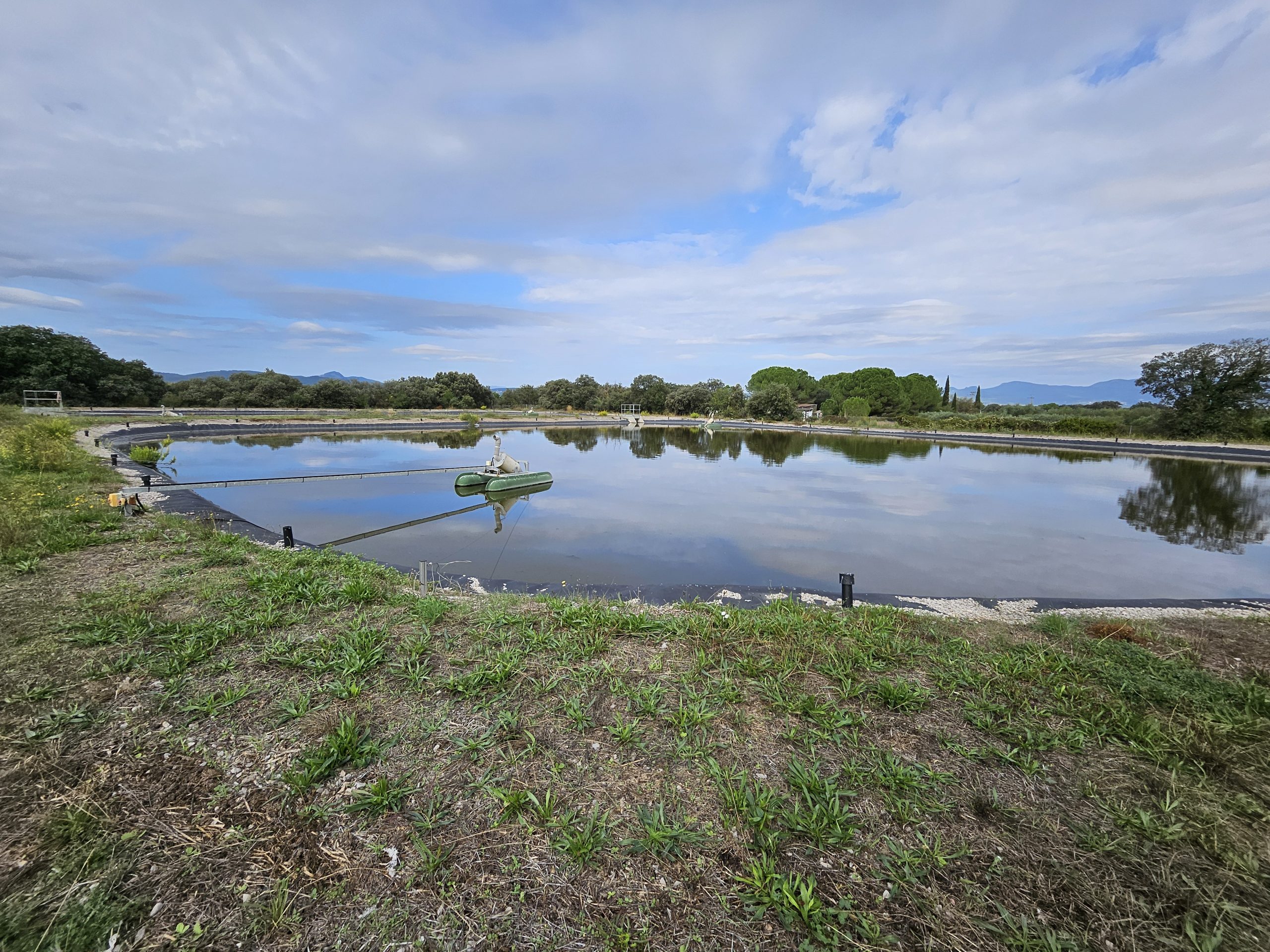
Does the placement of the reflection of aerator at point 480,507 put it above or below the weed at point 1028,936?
below

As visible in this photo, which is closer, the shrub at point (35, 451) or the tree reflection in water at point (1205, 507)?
the shrub at point (35, 451)

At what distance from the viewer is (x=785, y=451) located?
29297mm

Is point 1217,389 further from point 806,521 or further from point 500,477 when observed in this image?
point 500,477

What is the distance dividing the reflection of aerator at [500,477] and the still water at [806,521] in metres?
0.55

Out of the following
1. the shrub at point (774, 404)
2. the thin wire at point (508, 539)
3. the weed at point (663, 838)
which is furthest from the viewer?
the shrub at point (774, 404)

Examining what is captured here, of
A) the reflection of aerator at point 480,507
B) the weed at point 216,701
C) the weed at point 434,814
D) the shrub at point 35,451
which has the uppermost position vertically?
the shrub at point 35,451

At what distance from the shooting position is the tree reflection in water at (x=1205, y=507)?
11.9m

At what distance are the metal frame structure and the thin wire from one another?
99.7 ft

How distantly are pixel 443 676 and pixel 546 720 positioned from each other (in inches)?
34.5

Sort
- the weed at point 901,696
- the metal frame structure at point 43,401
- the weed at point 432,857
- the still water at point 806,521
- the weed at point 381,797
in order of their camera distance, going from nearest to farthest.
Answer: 1. the weed at point 432,857
2. the weed at point 381,797
3. the weed at point 901,696
4. the still water at point 806,521
5. the metal frame structure at point 43,401

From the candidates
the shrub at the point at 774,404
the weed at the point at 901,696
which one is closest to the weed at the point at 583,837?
the weed at the point at 901,696

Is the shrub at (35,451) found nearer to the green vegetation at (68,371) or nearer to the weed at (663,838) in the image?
the weed at (663,838)

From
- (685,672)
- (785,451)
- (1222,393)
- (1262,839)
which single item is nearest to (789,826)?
(685,672)

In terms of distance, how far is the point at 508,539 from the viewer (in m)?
10.9
